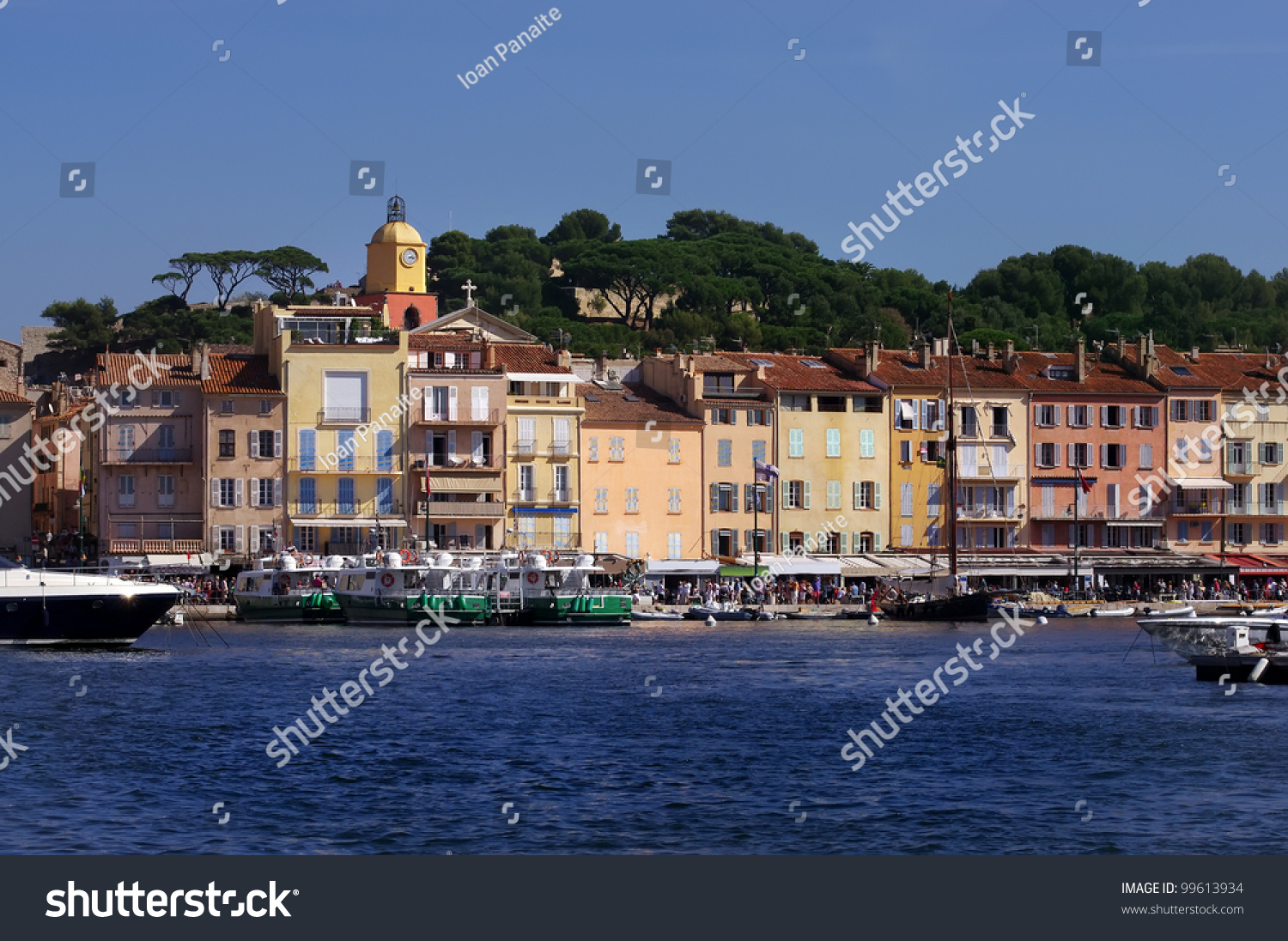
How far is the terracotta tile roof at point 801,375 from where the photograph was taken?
88438 millimetres

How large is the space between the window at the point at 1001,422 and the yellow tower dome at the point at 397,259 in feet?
109

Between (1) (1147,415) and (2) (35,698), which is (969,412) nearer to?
(1) (1147,415)

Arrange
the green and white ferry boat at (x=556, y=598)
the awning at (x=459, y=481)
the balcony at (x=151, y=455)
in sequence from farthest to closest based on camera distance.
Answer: the awning at (x=459, y=481) → the balcony at (x=151, y=455) → the green and white ferry boat at (x=556, y=598)

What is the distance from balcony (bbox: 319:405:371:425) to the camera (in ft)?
268

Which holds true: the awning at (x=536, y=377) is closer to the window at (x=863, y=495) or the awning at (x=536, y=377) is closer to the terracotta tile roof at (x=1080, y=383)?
the window at (x=863, y=495)

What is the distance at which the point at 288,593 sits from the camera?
75.1 metres

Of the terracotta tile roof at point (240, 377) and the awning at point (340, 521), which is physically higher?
the terracotta tile roof at point (240, 377)

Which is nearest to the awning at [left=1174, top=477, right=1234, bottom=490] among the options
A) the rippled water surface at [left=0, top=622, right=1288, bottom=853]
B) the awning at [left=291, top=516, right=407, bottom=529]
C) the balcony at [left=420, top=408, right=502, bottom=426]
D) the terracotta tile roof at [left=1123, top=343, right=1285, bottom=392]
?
the terracotta tile roof at [left=1123, top=343, right=1285, bottom=392]

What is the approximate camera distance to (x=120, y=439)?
265 ft

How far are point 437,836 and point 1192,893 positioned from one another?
11.1 meters

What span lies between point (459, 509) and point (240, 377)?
11090 mm

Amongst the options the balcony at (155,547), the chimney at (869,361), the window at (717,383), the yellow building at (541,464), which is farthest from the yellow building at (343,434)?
the chimney at (869,361)

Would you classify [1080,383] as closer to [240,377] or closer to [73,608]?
[240,377]

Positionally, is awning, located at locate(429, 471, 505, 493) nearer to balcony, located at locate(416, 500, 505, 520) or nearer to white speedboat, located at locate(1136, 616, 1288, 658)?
balcony, located at locate(416, 500, 505, 520)
